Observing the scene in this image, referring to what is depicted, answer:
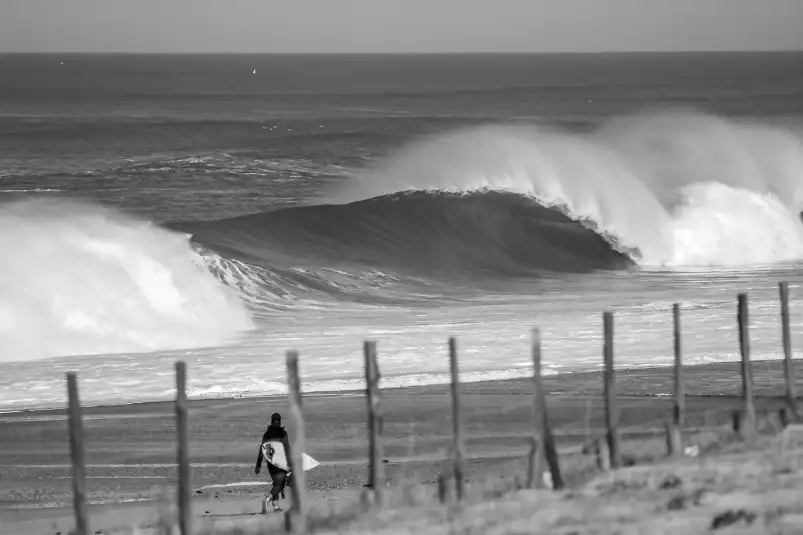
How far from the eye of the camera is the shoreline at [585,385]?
552 inches

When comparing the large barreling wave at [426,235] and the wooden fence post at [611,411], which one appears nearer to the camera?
the wooden fence post at [611,411]

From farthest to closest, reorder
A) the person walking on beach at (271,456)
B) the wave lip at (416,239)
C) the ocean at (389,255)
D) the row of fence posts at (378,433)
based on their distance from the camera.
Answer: the wave lip at (416,239), the ocean at (389,255), the person walking on beach at (271,456), the row of fence posts at (378,433)

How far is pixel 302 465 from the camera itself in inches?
326

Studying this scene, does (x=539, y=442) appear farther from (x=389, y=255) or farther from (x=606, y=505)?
(x=389, y=255)

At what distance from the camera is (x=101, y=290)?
68.1ft

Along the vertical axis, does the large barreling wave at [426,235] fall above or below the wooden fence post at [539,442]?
above

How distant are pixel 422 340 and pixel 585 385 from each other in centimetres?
368

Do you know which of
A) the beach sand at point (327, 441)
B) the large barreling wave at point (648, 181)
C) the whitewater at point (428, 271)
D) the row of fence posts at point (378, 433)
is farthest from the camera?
the large barreling wave at point (648, 181)

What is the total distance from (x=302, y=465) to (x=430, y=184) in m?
28.5

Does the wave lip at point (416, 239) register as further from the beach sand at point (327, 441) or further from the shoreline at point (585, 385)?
the beach sand at point (327, 441)

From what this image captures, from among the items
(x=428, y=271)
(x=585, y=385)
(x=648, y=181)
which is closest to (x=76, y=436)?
(x=585, y=385)

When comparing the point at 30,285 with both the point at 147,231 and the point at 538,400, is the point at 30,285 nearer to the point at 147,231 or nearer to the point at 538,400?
the point at 147,231

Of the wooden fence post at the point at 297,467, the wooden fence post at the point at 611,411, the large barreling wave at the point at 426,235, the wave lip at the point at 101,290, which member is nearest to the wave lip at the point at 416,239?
the large barreling wave at the point at 426,235

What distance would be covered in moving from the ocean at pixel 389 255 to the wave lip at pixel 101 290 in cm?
5
